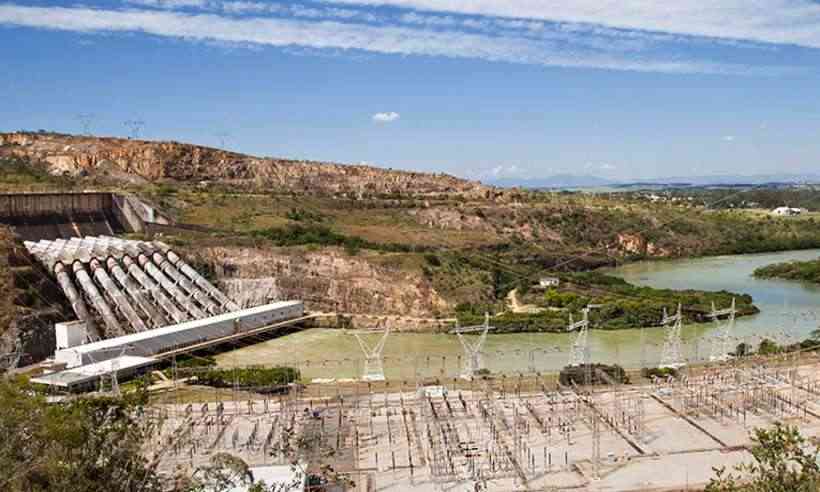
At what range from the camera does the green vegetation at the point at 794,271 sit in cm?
5347

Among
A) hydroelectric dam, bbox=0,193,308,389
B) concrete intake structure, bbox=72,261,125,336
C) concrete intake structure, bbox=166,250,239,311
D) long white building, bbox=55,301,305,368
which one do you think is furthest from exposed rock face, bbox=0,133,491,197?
long white building, bbox=55,301,305,368

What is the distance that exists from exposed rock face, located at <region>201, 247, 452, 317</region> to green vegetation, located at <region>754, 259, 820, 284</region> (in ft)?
89.5

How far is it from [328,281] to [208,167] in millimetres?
33521

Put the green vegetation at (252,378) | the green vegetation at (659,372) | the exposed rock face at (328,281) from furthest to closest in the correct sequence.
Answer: the exposed rock face at (328,281), the green vegetation at (659,372), the green vegetation at (252,378)

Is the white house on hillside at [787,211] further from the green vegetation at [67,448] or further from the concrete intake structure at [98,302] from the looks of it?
the green vegetation at [67,448]

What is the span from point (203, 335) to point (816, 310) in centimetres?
3198

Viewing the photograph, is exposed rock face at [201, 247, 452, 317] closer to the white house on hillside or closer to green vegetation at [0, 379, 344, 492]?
green vegetation at [0, 379, 344, 492]

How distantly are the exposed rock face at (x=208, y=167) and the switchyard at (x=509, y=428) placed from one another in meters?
47.2

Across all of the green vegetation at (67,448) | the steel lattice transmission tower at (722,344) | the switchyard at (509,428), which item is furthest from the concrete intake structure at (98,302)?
the steel lattice transmission tower at (722,344)

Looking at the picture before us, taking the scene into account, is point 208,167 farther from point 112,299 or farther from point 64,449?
point 64,449

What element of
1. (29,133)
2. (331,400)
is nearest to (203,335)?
(331,400)

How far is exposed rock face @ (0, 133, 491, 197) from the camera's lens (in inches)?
2648

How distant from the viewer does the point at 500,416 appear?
23047mm

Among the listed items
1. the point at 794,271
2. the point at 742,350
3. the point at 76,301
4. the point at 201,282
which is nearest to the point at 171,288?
the point at 201,282
